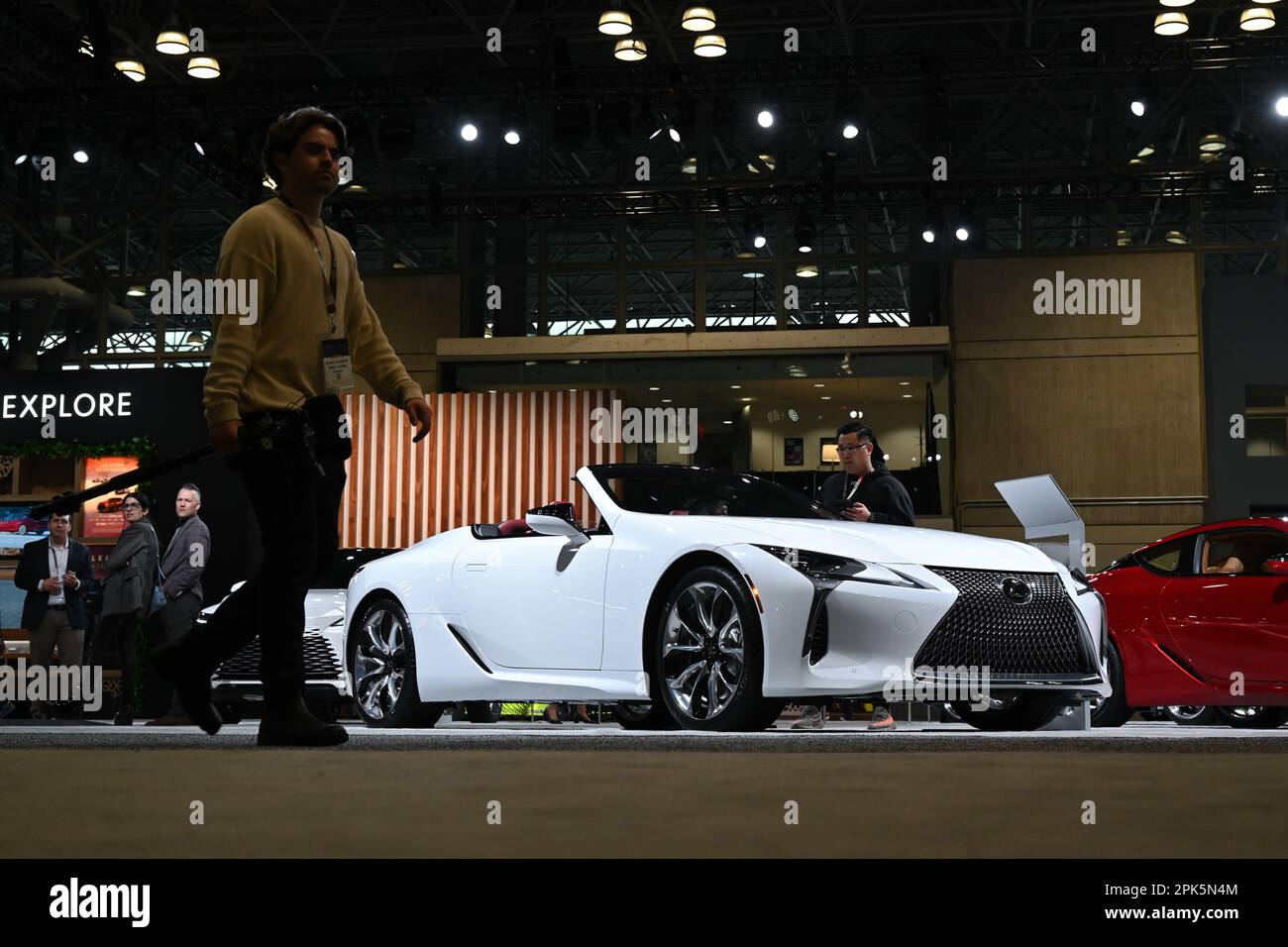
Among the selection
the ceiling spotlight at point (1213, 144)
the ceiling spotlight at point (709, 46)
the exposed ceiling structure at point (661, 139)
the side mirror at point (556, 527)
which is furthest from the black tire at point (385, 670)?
the ceiling spotlight at point (1213, 144)

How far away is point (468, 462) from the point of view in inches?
835

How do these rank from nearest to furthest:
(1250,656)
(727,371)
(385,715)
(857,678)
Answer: (857,678) < (385,715) < (1250,656) < (727,371)

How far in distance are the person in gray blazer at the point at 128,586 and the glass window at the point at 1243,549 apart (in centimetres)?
734

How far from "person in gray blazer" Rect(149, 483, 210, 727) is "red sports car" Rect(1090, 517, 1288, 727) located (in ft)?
20.1

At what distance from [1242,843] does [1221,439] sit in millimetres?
22190

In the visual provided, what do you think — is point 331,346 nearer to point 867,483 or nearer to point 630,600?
point 630,600

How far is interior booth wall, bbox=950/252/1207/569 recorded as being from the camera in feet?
75.0

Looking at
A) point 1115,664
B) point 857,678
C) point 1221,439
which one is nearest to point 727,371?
point 1221,439

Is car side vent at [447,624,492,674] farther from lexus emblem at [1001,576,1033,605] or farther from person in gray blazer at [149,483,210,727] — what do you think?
person in gray blazer at [149,483,210,727]

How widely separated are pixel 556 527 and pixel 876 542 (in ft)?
4.49

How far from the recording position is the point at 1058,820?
7.14 ft

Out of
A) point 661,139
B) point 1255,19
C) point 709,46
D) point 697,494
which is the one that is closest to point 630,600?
point 697,494

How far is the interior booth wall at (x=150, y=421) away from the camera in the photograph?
17.4 metres
